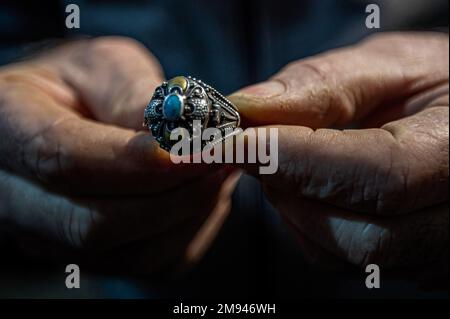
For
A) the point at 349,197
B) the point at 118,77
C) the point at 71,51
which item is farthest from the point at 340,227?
the point at 71,51

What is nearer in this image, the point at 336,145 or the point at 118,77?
the point at 336,145

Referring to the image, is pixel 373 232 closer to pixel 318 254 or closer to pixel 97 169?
pixel 318 254

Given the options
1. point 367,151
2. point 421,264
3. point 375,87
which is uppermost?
point 375,87

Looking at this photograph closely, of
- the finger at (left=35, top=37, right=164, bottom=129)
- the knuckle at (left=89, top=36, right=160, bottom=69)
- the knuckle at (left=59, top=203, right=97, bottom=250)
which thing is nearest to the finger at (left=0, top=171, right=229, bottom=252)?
the knuckle at (left=59, top=203, right=97, bottom=250)

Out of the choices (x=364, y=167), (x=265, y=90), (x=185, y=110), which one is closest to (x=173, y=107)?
(x=185, y=110)

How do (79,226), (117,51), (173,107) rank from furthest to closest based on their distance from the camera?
(117,51) → (79,226) → (173,107)

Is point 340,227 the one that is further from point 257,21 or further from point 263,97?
point 257,21
